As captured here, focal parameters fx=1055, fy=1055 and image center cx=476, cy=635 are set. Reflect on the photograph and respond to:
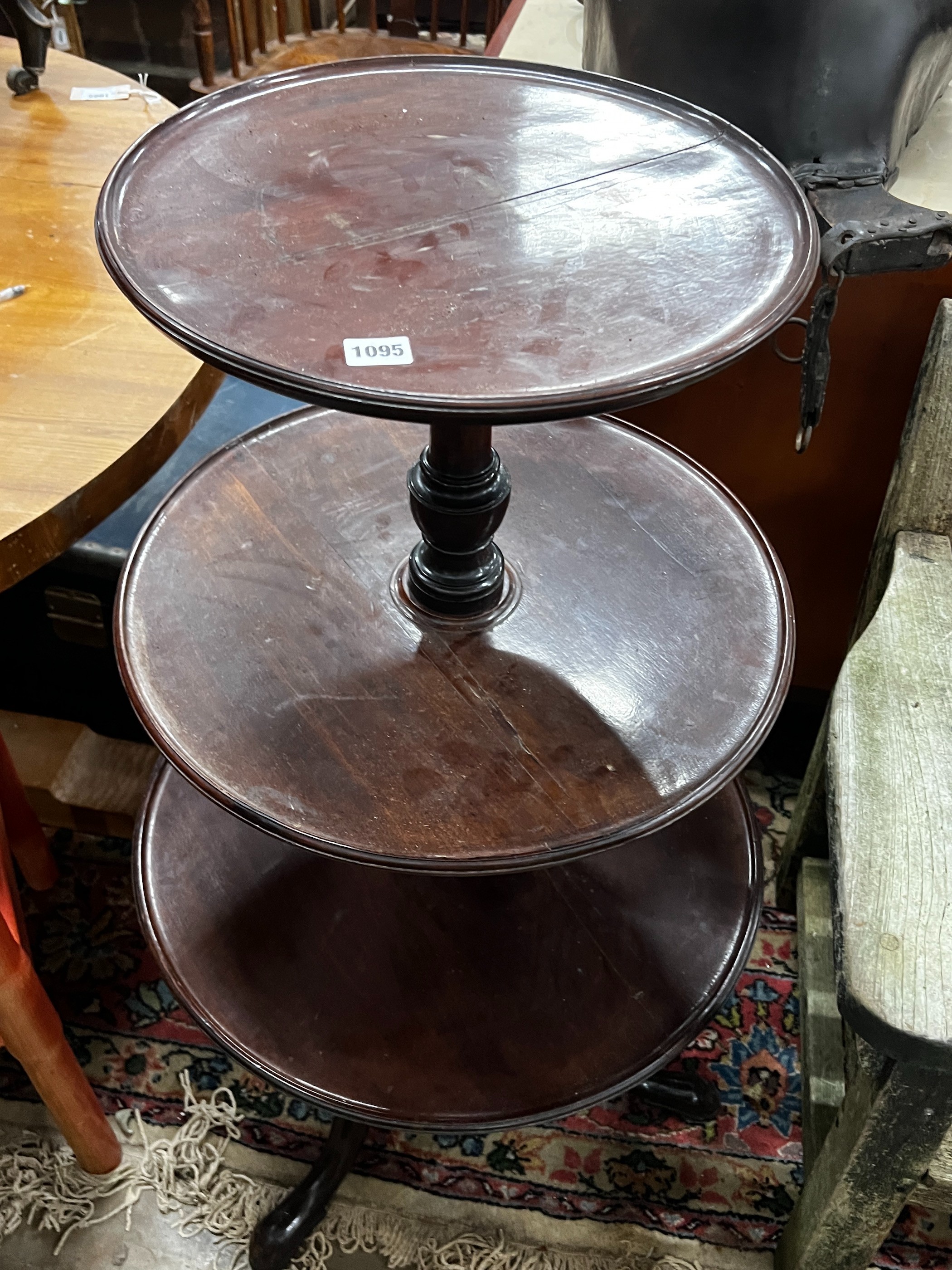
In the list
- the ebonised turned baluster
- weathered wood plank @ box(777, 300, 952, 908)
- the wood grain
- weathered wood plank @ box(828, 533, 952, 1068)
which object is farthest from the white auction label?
the wood grain

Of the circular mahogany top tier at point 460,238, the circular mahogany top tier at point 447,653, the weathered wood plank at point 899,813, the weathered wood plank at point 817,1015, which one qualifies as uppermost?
the circular mahogany top tier at point 460,238

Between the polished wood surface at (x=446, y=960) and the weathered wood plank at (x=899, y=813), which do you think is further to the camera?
the polished wood surface at (x=446, y=960)

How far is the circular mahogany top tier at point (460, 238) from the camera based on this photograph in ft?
1.83

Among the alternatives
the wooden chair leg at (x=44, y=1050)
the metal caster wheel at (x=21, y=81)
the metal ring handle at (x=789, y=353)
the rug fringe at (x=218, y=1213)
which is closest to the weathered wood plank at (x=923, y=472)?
the metal ring handle at (x=789, y=353)

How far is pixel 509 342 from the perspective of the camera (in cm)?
58

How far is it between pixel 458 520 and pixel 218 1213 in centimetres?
Answer: 83

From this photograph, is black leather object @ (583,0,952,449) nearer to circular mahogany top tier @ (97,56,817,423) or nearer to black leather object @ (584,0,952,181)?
black leather object @ (584,0,952,181)

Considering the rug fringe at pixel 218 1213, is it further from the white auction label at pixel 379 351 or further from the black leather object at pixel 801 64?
the black leather object at pixel 801 64

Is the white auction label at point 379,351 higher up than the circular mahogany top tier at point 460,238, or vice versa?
the circular mahogany top tier at point 460,238

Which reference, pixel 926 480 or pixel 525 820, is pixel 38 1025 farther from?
pixel 926 480

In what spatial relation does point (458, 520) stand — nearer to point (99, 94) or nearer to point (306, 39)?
point (99, 94)

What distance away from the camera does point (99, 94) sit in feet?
4.94

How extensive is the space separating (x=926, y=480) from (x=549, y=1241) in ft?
2.94

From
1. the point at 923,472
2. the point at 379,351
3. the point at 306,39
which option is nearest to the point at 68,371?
the point at 379,351
